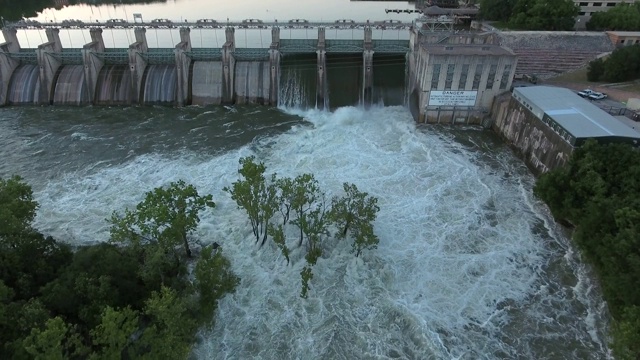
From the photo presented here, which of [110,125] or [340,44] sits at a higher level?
[340,44]

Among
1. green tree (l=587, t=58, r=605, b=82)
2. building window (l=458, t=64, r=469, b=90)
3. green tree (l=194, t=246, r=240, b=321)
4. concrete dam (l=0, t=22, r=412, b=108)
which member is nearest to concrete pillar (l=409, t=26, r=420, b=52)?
concrete dam (l=0, t=22, r=412, b=108)

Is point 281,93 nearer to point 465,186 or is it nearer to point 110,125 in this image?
point 110,125

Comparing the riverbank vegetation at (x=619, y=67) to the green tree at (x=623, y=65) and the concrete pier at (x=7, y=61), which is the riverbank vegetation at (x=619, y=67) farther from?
the concrete pier at (x=7, y=61)

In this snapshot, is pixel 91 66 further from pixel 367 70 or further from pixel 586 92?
pixel 586 92

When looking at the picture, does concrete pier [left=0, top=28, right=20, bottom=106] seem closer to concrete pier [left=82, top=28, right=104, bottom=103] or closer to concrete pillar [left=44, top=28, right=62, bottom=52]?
concrete pillar [left=44, top=28, right=62, bottom=52]

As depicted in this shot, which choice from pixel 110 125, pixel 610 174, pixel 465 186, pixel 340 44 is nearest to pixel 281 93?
pixel 340 44
